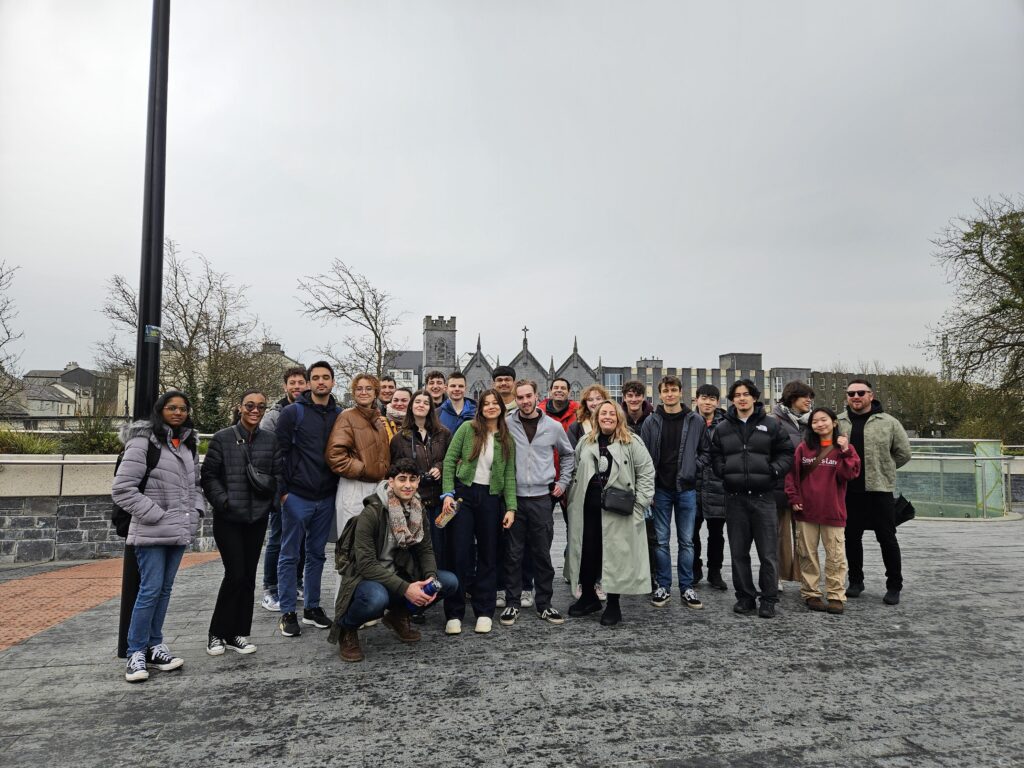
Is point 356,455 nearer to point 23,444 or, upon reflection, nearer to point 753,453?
point 753,453

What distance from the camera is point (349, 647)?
4250mm

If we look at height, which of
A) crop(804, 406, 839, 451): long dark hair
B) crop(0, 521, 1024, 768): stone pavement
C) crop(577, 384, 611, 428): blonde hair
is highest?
crop(577, 384, 611, 428): blonde hair

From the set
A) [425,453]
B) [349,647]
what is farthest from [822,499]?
[349,647]

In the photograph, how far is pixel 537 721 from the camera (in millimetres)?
3289

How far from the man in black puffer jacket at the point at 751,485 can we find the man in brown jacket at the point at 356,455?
10.3 ft

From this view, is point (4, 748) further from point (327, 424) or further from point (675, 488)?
point (675, 488)

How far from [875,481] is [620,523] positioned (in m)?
2.63

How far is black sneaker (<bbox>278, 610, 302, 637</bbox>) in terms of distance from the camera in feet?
15.6

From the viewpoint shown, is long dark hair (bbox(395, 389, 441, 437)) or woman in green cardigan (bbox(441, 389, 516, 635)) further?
long dark hair (bbox(395, 389, 441, 437))

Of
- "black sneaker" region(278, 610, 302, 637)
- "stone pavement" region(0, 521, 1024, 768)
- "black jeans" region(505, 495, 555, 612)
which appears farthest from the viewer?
"black jeans" region(505, 495, 555, 612)

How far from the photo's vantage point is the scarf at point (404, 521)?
14.6 ft

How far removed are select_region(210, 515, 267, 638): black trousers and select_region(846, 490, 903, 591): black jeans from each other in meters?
5.48

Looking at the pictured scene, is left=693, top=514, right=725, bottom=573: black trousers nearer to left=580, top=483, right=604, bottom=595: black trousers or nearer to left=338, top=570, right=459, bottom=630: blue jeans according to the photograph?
left=580, top=483, right=604, bottom=595: black trousers

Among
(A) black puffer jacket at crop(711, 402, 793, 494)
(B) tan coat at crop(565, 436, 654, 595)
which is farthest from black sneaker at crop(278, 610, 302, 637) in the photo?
(A) black puffer jacket at crop(711, 402, 793, 494)
